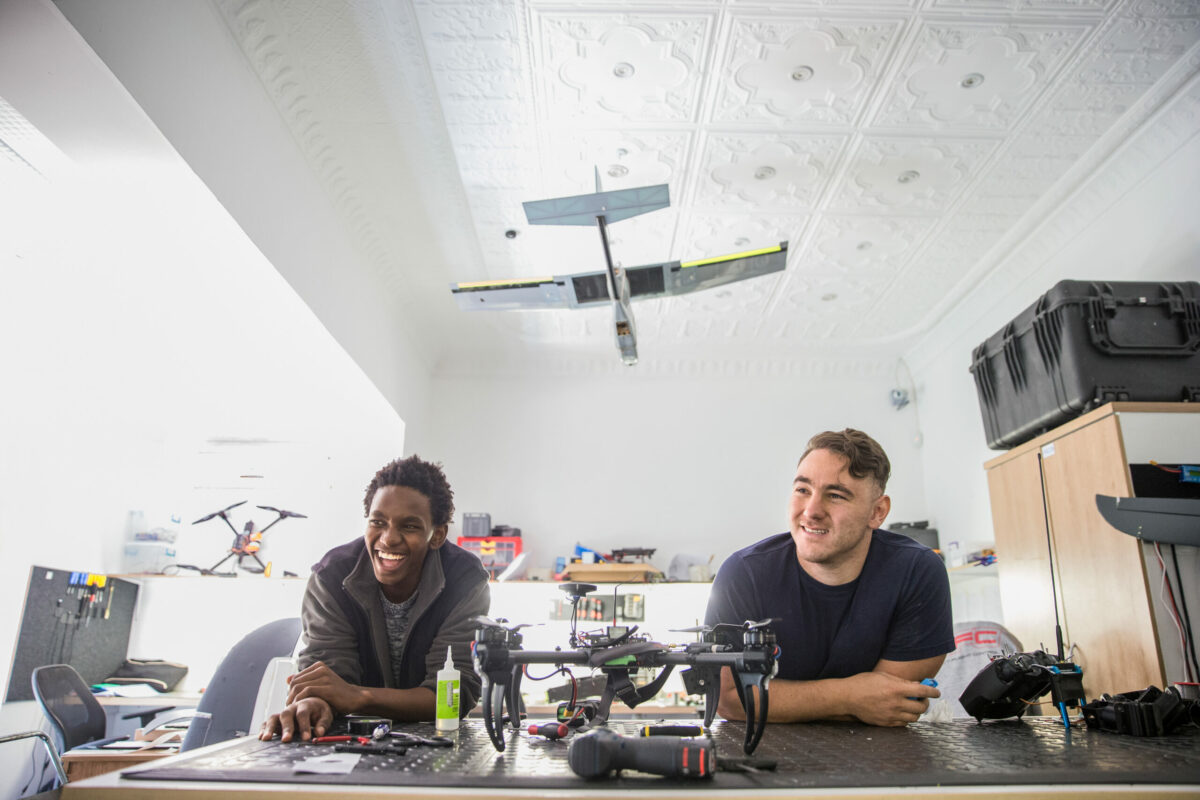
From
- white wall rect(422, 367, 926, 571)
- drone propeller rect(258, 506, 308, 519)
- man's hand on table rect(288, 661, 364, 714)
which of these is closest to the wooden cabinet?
man's hand on table rect(288, 661, 364, 714)

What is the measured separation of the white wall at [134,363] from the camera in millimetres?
2727

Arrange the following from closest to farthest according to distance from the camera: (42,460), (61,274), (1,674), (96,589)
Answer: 1. (61,274)
2. (1,674)
3. (42,460)
4. (96,589)

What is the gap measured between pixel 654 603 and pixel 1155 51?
4.30m

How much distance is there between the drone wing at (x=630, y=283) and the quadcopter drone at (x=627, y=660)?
3623 mm

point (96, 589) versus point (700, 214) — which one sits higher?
point (700, 214)

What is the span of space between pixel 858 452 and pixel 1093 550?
1689 millimetres

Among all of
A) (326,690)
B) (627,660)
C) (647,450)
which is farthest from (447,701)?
(647,450)

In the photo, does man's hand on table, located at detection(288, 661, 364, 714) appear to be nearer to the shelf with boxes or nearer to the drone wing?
the drone wing

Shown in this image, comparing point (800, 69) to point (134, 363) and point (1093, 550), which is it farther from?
point (134, 363)

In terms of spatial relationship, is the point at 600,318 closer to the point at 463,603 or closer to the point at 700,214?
the point at 700,214

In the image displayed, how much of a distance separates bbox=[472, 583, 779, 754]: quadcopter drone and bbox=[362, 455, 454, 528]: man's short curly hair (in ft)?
2.93

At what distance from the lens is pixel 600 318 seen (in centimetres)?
655

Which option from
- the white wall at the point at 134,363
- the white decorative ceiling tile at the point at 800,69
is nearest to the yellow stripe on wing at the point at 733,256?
Answer: the white decorative ceiling tile at the point at 800,69

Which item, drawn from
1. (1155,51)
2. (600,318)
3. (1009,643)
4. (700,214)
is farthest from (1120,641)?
(600,318)
